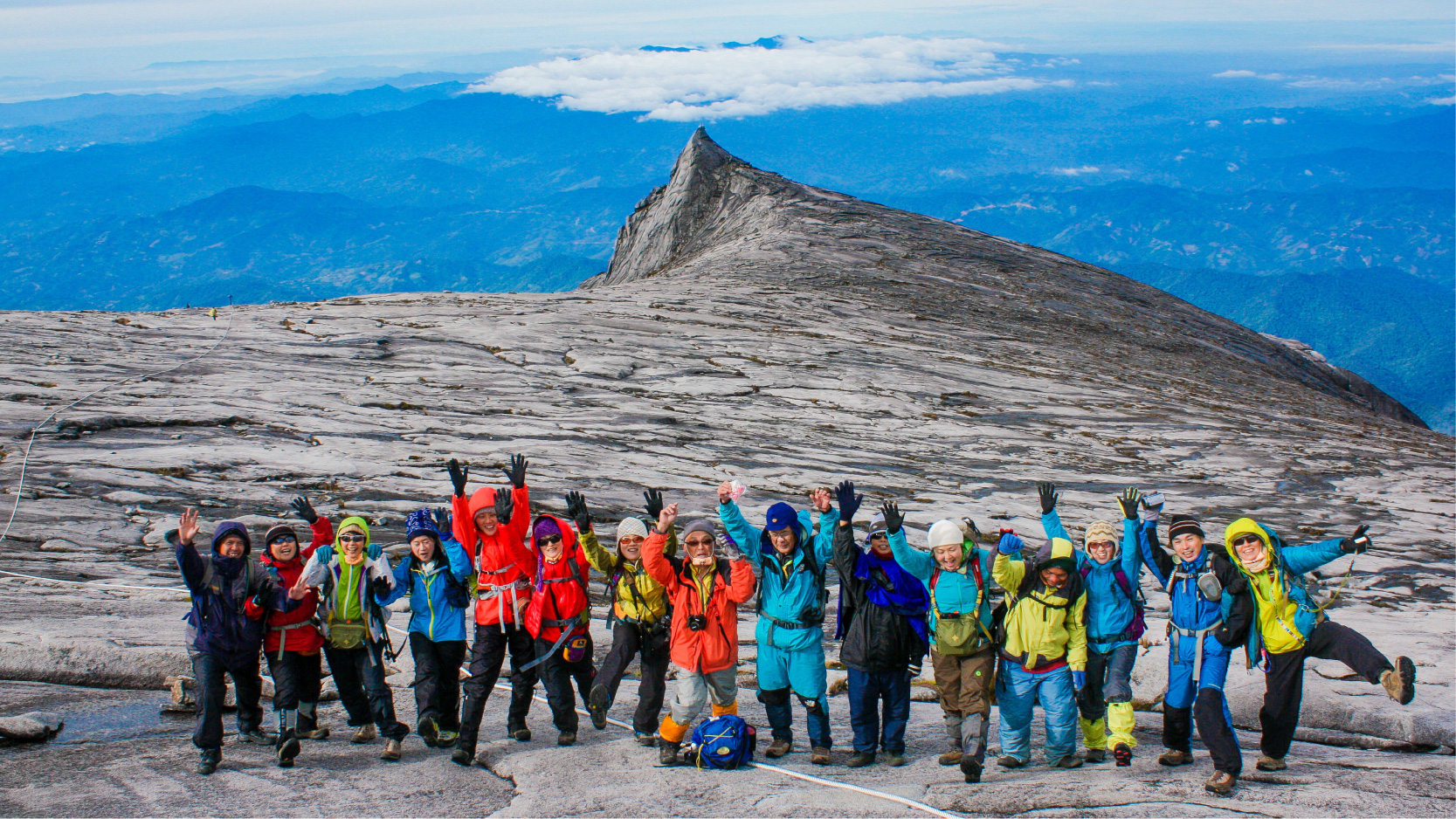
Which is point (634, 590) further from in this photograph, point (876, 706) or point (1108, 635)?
point (1108, 635)

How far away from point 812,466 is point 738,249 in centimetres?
2920

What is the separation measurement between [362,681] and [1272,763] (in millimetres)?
8859

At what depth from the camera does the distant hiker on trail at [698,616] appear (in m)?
8.95

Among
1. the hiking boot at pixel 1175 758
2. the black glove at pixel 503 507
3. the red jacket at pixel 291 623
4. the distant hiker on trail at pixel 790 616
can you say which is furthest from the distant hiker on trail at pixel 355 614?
the hiking boot at pixel 1175 758

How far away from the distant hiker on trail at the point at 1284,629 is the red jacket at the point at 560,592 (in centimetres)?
630

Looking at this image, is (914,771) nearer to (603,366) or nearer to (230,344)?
(603,366)

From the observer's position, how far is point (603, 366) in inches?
966

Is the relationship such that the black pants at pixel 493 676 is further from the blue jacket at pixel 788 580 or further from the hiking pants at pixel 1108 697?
the hiking pants at pixel 1108 697

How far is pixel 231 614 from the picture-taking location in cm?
879

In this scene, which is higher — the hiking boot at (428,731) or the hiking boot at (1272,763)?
the hiking boot at (1272,763)

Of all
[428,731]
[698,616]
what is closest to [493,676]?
[428,731]

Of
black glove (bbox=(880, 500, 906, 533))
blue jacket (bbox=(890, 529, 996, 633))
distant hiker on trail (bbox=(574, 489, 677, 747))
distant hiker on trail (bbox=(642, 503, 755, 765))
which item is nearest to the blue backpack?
distant hiker on trail (bbox=(642, 503, 755, 765))

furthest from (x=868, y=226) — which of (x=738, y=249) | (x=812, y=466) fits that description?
(x=812, y=466)

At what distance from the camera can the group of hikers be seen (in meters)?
8.54
